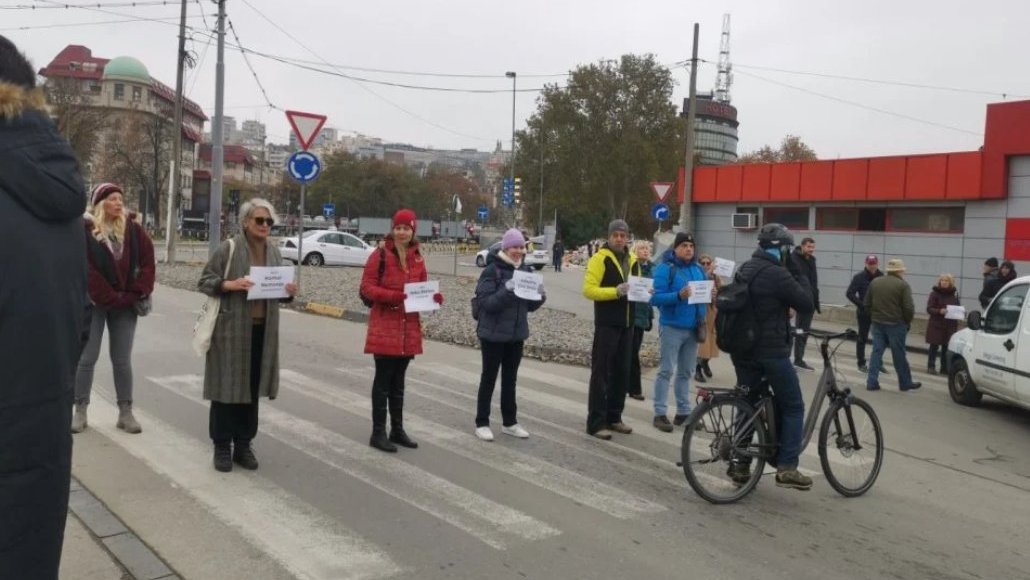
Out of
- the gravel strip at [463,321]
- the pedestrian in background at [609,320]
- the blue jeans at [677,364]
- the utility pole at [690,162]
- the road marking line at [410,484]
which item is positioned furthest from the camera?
the utility pole at [690,162]

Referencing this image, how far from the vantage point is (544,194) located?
54031 millimetres

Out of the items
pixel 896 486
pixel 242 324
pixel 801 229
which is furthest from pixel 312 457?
pixel 801 229

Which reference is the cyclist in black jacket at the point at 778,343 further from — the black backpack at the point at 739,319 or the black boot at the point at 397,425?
the black boot at the point at 397,425

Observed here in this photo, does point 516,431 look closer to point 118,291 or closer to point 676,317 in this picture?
point 676,317

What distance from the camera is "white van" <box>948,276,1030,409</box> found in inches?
335

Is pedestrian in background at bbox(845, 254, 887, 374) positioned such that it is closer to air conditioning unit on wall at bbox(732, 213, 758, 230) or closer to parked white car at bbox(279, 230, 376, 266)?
air conditioning unit on wall at bbox(732, 213, 758, 230)

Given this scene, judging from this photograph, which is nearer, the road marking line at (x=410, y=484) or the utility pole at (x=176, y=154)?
the road marking line at (x=410, y=484)

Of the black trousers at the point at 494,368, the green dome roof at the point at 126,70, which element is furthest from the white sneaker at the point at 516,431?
the green dome roof at the point at 126,70

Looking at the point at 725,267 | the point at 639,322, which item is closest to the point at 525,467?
the point at 639,322

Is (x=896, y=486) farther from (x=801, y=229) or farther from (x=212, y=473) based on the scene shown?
(x=801, y=229)

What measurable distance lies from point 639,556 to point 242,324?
9.89 feet

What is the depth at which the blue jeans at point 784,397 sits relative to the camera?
541cm

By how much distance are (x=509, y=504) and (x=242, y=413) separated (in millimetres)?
2013

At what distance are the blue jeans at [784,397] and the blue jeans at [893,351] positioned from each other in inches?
228
